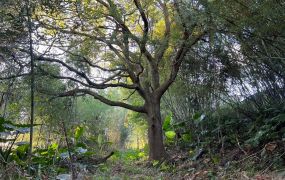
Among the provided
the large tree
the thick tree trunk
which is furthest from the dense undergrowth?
the large tree

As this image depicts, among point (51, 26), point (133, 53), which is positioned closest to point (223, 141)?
point (133, 53)

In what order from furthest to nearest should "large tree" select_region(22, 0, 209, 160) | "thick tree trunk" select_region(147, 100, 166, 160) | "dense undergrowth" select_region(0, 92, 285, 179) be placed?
"thick tree trunk" select_region(147, 100, 166, 160) < "large tree" select_region(22, 0, 209, 160) < "dense undergrowth" select_region(0, 92, 285, 179)

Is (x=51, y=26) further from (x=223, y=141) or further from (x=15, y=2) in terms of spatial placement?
(x=223, y=141)

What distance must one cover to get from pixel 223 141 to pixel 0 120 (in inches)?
136

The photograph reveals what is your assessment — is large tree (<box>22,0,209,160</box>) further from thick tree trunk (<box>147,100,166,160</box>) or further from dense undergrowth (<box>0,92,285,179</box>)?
dense undergrowth (<box>0,92,285,179</box>)

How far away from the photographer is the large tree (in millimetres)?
4512

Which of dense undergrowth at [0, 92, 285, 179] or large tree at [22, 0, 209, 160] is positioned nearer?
dense undergrowth at [0, 92, 285, 179]

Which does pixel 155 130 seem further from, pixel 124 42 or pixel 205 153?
pixel 124 42

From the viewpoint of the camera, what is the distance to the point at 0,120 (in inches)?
133

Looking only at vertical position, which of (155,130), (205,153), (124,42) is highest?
(124,42)

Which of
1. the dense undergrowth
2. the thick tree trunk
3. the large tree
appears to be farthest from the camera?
the thick tree trunk

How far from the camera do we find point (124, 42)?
19.4ft

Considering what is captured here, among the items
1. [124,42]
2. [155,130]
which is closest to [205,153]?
[155,130]

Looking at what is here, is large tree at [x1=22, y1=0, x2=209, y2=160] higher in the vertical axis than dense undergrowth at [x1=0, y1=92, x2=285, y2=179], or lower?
higher
